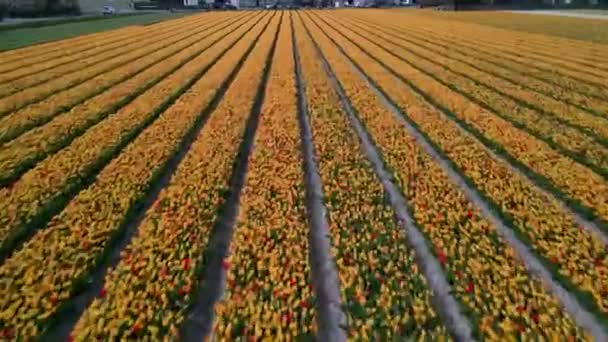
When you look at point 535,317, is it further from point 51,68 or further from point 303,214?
point 51,68

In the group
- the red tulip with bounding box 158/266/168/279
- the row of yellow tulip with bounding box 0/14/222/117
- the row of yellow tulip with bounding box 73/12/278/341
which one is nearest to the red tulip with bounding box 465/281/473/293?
the row of yellow tulip with bounding box 73/12/278/341

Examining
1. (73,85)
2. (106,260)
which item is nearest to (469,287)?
(106,260)

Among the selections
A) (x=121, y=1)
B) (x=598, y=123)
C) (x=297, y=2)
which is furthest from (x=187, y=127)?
(x=297, y=2)

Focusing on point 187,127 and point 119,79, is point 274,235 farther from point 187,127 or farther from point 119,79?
point 119,79

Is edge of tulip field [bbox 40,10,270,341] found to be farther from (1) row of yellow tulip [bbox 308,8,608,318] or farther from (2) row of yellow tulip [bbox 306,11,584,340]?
(1) row of yellow tulip [bbox 308,8,608,318]

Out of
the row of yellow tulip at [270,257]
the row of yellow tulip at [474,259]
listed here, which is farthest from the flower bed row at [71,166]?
the row of yellow tulip at [474,259]

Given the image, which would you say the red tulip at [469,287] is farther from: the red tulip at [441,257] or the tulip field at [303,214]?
the red tulip at [441,257]
